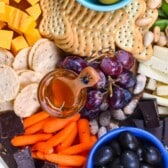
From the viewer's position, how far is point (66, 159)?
132 centimetres

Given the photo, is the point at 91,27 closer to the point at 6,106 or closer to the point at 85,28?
the point at 85,28

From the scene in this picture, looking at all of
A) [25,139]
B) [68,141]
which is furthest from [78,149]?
[25,139]

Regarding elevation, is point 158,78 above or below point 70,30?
below

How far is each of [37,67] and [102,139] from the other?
268 mm

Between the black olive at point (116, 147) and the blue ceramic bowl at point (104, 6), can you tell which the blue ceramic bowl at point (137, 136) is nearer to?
the black olive at point (116, 147)

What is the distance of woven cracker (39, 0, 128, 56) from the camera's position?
1339mm

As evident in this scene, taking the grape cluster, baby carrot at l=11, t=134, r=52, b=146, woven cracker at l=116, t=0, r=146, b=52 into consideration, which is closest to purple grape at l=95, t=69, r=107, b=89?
the grape cluster

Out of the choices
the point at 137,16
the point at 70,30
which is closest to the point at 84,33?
the point at 70,30

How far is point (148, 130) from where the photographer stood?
139cm

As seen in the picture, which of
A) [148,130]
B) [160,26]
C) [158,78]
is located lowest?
[148,130]

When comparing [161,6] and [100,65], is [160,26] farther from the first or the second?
[100,65]

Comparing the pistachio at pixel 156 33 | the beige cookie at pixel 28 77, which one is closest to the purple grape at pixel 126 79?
the pistachio at pixel 156 33

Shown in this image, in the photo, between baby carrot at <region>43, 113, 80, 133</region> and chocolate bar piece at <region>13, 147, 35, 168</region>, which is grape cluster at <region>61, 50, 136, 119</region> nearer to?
baby carrot at <region>43, 113, 80, 133</region>

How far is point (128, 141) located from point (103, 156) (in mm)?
71
